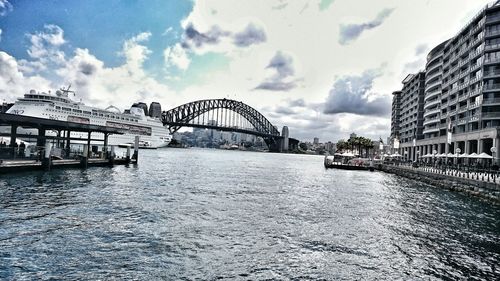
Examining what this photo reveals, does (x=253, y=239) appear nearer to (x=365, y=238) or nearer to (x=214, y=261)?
(x=214, y=261)

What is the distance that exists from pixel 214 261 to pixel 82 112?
509 feet

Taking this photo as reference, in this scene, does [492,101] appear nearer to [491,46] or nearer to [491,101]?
[491,101]

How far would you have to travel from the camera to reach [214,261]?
50.0ft

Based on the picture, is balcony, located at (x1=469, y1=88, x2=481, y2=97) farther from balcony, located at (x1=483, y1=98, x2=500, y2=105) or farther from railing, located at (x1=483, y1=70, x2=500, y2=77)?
railing, located at (x1=483, y1=70, x2=500, y2=77)

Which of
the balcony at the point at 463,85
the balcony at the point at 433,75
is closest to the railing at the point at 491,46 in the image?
the balcony at the point at 463,85

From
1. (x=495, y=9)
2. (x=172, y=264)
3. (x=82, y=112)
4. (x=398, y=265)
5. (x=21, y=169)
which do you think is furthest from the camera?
(x=82, y=112)

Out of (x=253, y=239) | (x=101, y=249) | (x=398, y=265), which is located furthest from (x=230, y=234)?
(x=398, y=265)

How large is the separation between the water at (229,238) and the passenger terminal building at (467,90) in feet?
163

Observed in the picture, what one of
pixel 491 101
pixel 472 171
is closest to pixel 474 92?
pixel 491 101

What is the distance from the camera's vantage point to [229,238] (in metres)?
18.9

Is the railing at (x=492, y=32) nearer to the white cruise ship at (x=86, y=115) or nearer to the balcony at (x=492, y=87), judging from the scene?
the balcony at (x=492, y=87)

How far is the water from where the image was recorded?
14.3 m

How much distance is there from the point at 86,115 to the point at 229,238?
6025 inches

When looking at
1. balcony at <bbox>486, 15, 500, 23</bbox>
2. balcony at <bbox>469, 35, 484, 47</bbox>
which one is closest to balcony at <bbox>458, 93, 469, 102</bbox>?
balcony at <bbox>469, 35, 484, 47</bbox>
